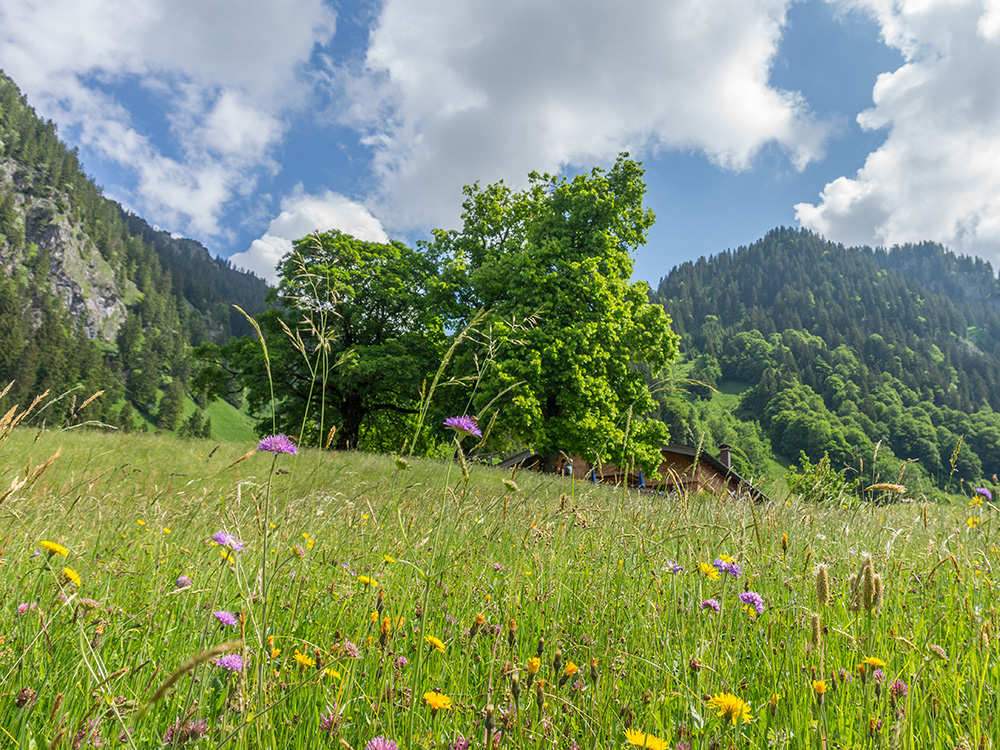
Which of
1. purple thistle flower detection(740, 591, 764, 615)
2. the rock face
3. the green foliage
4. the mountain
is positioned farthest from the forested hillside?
the rock face

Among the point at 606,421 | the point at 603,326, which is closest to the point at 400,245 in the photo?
the point at 603,326

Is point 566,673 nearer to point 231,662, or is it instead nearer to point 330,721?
point 330,721

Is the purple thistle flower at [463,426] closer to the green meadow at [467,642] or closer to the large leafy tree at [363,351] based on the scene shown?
the green meadow at [467,642]

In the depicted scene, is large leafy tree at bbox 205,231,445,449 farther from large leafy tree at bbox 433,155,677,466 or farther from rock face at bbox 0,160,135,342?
rock face at bbox 0,160,135,342

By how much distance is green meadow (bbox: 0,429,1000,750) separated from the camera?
133 centimetres

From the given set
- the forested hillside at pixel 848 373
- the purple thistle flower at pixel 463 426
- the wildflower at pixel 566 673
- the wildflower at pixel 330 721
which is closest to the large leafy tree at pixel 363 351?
the purple thistle flower at pixel 463 426

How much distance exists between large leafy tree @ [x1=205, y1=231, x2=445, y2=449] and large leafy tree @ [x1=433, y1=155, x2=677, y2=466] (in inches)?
114

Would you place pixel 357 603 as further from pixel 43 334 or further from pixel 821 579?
pixel 43 334

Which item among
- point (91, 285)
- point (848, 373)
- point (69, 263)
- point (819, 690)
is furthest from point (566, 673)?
point (69, 263)

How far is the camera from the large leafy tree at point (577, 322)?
16.8 metres

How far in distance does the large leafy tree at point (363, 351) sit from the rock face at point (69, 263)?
138781 millimetres

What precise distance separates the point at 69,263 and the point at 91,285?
694cm

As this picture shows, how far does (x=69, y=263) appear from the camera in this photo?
134m

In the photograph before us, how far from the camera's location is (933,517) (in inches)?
194
